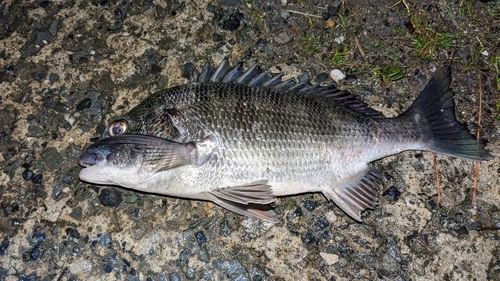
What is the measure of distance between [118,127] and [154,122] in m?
0.28

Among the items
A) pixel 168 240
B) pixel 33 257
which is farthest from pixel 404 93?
pixel 33 257

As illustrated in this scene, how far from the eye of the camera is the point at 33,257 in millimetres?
3326

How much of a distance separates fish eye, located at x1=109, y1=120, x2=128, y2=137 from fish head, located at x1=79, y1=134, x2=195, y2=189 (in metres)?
0.19

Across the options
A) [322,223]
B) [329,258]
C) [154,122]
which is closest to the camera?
[154,122]

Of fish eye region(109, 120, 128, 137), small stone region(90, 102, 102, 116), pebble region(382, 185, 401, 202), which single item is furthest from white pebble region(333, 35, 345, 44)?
small stone region(90, 102, 102, 116)

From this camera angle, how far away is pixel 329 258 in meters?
3.32

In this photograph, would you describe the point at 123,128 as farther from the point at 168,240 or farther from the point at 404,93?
the point at 404,93

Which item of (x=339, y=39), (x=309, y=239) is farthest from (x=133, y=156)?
(x=339, y=39)

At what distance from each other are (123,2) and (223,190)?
2.15 m

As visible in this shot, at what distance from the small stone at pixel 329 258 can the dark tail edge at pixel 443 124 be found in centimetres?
112

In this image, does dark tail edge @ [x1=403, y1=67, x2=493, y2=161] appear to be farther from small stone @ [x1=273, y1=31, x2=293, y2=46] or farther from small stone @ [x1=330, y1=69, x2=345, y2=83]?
small stone @ [x1=273, y1=31, x2=293, y2=46]

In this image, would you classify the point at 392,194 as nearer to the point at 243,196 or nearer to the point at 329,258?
the point at 329,258

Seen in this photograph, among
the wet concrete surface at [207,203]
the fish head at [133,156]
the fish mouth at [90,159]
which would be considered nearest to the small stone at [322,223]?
the wet concrete surface at [207,203]

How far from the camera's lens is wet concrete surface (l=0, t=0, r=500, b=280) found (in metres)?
3.32
